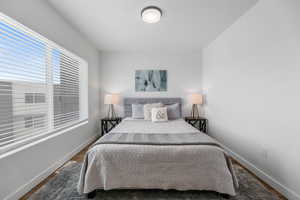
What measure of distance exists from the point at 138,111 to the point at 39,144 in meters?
2.06

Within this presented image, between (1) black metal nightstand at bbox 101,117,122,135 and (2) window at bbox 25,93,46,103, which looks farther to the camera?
(1) black metal nightstand at bbox 101,117,122,135

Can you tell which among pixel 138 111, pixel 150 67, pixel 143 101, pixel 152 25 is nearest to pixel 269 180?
pixel 138 111

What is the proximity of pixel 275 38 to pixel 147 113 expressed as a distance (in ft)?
8.37

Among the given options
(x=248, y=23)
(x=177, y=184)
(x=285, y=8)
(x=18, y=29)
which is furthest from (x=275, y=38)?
(x=18, y=29)

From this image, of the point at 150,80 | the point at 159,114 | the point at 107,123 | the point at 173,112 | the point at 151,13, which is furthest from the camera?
the point at 150,80

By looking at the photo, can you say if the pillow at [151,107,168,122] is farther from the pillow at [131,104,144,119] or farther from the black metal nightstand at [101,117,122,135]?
the black metal nightstand at [101,117,122,135]

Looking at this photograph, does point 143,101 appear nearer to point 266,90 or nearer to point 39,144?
point 39,144

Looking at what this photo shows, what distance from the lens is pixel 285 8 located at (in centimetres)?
147

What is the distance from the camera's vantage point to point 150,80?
3797mm

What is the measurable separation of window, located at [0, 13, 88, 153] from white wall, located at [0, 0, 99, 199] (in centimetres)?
11

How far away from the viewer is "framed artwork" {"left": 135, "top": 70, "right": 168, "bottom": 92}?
3.80 meters

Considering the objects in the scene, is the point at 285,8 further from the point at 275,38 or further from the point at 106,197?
the point at 106,197

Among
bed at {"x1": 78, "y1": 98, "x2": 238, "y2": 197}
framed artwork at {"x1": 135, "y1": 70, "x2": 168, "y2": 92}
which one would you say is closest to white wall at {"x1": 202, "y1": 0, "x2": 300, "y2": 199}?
bed at {"x1": 78, "y1": 98, "x2": 238, "y2": 197}

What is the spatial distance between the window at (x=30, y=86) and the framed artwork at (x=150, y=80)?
1742mm
